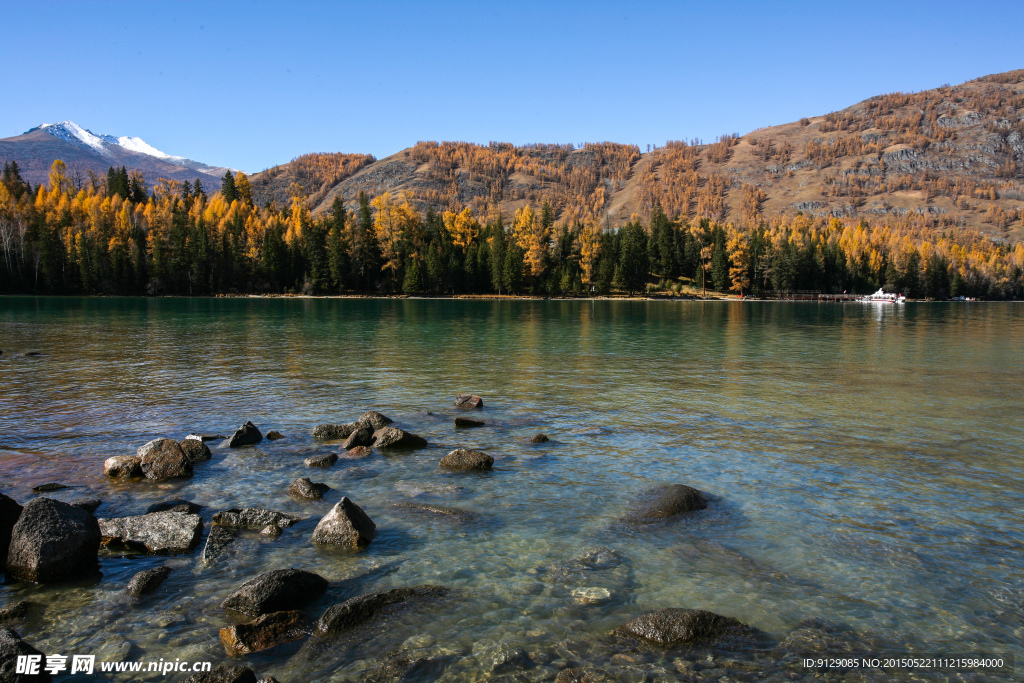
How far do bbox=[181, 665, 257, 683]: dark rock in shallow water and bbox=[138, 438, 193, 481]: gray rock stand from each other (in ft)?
29.8

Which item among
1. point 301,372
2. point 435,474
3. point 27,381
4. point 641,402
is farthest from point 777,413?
point 27,381

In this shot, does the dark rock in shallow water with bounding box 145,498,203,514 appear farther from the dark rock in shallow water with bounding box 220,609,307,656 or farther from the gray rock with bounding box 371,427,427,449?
the gray rock with bounding box 371,427,427,449

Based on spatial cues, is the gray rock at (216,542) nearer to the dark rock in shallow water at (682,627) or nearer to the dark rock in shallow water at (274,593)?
the dark rock in shallow water at (274,593)

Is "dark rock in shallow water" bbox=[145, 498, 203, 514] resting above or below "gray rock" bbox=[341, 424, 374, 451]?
below

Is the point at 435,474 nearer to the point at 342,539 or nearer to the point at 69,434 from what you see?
the point at 342,539

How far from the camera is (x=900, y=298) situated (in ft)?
612

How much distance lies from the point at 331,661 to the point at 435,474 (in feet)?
25.4

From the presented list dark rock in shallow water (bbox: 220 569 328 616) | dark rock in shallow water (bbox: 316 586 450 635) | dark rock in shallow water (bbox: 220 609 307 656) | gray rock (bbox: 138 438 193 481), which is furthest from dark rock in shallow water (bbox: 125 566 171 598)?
gray rock (bbox: 138 438 193 481)

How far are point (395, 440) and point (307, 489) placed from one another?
164 inches

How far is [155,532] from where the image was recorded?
1095cm

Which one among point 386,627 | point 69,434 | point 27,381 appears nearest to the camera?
point 386,627

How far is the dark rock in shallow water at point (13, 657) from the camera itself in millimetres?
6750

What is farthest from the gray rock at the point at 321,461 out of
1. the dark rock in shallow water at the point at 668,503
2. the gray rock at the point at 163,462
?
the dark rock in shallow water at the point at 668,503

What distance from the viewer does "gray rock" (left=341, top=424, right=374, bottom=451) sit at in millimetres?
17516
